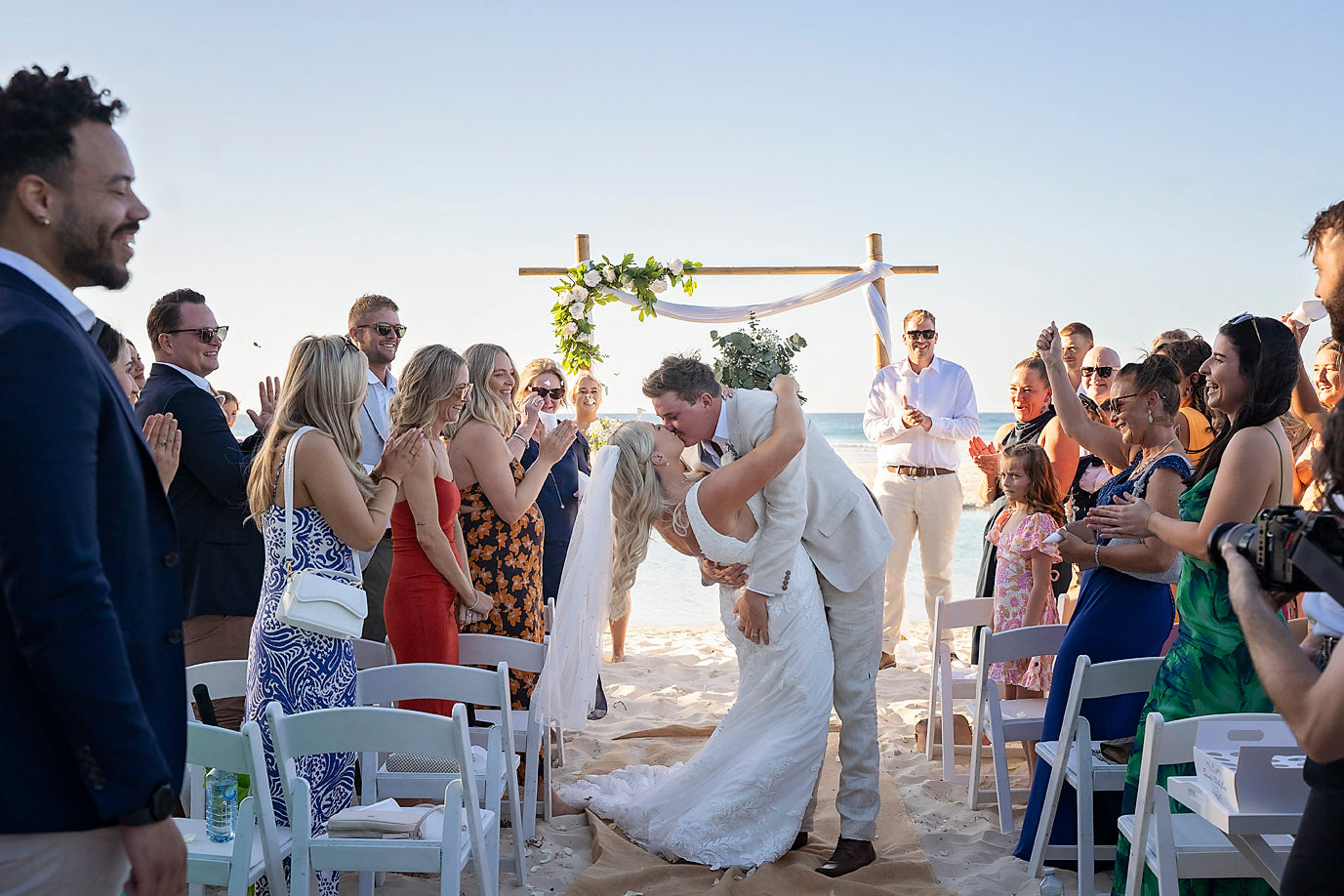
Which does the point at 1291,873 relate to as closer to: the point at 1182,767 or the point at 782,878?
the point at 1182,767

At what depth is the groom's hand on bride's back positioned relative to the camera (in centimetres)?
375

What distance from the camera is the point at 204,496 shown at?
3727 millimetres

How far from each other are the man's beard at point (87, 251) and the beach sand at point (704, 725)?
2841 mm

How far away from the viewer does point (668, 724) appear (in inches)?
227

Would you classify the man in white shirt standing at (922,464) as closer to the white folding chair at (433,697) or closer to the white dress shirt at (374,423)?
the white dress shirt at (374,423)

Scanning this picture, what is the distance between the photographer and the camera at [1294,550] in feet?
4.85

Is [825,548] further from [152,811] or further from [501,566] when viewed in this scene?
[152,811]

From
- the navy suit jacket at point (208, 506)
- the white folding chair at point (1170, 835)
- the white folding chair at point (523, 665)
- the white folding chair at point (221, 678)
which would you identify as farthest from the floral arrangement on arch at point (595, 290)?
the white folding chair at point (1170, 835)

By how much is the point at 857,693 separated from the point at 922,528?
3737 mm

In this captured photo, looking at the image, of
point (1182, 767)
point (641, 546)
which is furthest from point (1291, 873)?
point (641, 546)

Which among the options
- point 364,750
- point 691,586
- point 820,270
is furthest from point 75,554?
point 691,586

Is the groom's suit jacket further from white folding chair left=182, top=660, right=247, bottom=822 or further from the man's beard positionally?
the man's beard

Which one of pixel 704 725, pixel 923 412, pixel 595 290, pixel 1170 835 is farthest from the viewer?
pixel 595 290

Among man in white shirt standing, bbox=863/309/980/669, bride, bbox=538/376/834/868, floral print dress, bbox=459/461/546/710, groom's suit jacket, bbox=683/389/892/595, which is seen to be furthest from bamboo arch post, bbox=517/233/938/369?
groom's suit jacket, bbox=683/389/892/595
